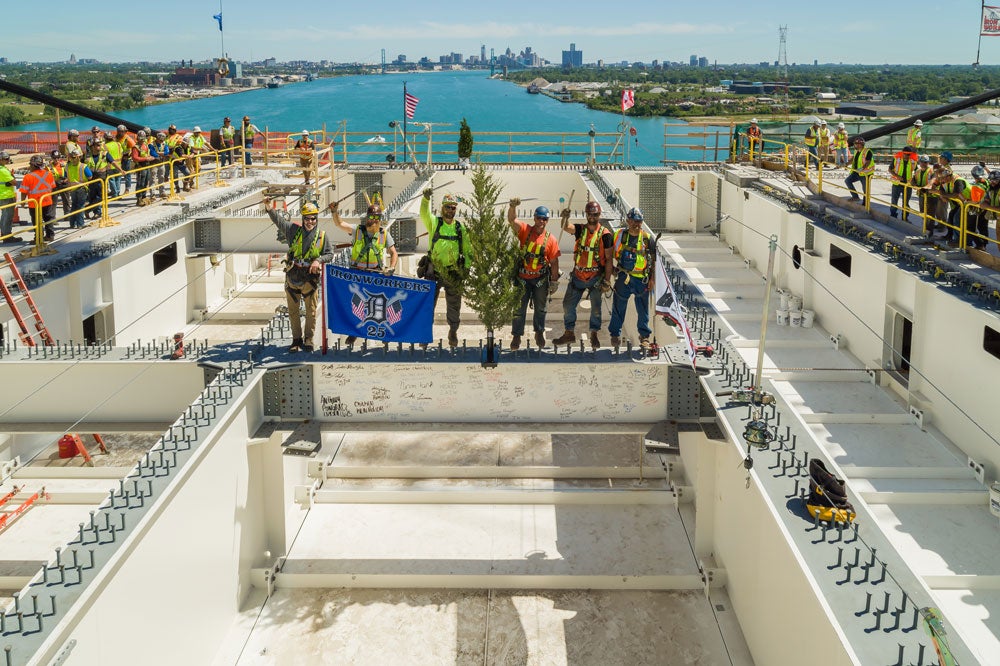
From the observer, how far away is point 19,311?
45.0ft

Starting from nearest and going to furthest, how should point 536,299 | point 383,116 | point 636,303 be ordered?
point 636,303 < point 536,299 < point 383,116

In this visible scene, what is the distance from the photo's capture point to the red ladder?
13047 mm

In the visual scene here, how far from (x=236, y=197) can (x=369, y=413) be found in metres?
13.1

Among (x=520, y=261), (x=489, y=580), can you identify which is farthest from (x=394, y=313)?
(x=489, y=580)

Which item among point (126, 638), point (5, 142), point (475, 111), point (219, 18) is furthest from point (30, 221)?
point (475, 111)

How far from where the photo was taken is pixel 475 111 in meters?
124

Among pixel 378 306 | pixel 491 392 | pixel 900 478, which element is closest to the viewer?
pixel 491 392

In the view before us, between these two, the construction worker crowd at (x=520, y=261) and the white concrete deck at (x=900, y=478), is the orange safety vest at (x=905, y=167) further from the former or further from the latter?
the construction worker crowd at (x=520, y=261)

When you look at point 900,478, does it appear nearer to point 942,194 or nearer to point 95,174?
point 942,194

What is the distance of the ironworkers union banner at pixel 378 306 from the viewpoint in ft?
38.3

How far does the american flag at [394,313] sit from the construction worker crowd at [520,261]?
49 centimetres

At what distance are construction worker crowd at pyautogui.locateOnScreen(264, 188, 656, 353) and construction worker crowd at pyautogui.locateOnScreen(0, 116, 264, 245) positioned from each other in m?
6.50

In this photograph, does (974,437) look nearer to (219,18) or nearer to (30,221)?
(30,221)

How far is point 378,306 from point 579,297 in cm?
273
